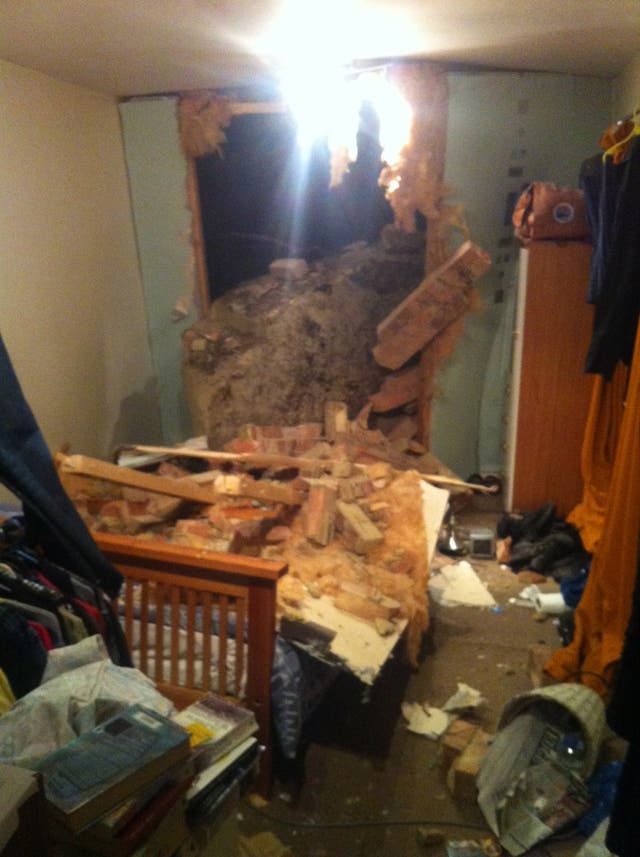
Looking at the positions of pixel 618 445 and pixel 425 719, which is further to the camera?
pixel 618 445

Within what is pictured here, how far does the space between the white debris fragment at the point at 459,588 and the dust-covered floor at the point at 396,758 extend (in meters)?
0.07

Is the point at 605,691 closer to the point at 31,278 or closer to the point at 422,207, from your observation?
the point at 422,207

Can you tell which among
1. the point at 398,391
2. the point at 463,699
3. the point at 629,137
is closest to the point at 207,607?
the point at 463,699

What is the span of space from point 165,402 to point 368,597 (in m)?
2.60

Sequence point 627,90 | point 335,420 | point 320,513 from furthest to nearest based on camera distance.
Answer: point 335,420, point 627,90, point 320,513

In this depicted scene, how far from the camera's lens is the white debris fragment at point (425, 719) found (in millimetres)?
2320

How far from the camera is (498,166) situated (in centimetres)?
353

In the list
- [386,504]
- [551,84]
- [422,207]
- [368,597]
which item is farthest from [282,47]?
[368,597]

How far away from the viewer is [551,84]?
3377 millimetres

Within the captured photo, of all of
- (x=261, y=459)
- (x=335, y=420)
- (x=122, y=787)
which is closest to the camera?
(x=122, y=787)

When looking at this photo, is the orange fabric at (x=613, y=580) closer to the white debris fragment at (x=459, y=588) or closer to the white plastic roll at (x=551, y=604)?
the white plastic roll at (x=551, y=604)

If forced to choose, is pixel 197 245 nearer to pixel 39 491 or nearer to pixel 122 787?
pixel 39 491

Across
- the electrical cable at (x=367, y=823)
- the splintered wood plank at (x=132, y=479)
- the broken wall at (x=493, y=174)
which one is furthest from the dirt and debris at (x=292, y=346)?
the electrical cable at (x=367, y=823)

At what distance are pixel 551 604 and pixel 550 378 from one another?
1.16 m
